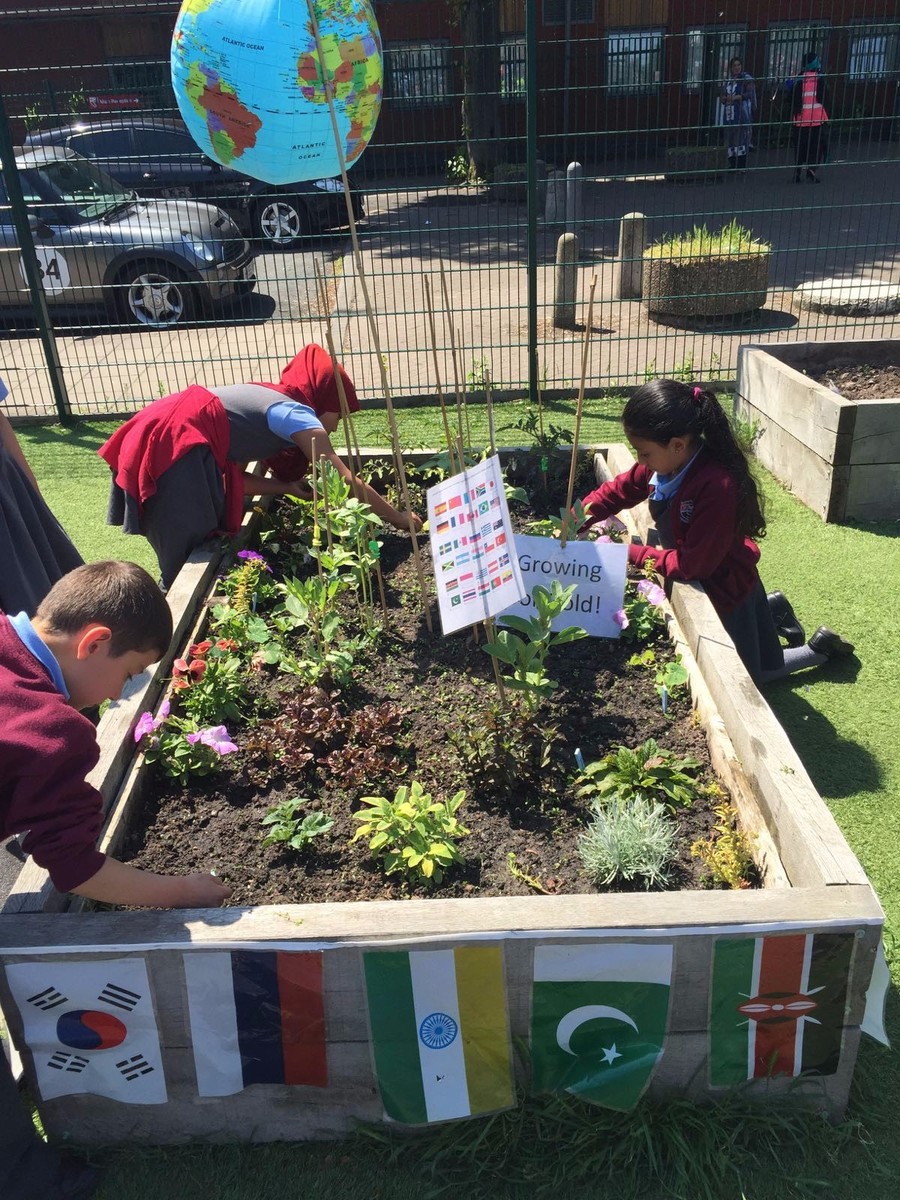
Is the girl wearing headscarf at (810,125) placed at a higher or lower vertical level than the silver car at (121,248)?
higher

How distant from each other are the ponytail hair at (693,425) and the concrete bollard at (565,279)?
4596mm

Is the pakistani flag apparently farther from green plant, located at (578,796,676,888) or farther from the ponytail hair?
the ponytail hair

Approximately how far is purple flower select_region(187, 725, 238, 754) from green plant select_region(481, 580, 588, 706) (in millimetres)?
739

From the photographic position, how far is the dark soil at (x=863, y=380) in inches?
210

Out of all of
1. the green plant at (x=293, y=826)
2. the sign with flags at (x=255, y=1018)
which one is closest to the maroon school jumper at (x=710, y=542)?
the green plant at (x=293, y=826)

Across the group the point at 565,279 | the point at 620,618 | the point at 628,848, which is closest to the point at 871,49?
the point at 565,279

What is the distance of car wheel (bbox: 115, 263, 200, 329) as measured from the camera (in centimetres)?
793

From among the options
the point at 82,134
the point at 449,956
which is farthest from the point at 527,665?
the point at 82,134

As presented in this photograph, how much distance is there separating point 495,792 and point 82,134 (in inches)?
293

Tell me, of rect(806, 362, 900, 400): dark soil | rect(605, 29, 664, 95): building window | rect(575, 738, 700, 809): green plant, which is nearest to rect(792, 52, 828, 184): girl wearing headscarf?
rect(605, 29, 664, 95): building window

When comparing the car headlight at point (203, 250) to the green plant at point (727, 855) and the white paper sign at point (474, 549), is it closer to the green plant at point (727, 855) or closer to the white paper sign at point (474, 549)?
the white paper sign at point (474, 549)

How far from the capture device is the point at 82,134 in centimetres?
800

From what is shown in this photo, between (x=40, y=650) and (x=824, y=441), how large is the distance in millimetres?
3826

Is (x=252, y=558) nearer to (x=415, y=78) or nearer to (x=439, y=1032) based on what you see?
(x=439, y=1032)
